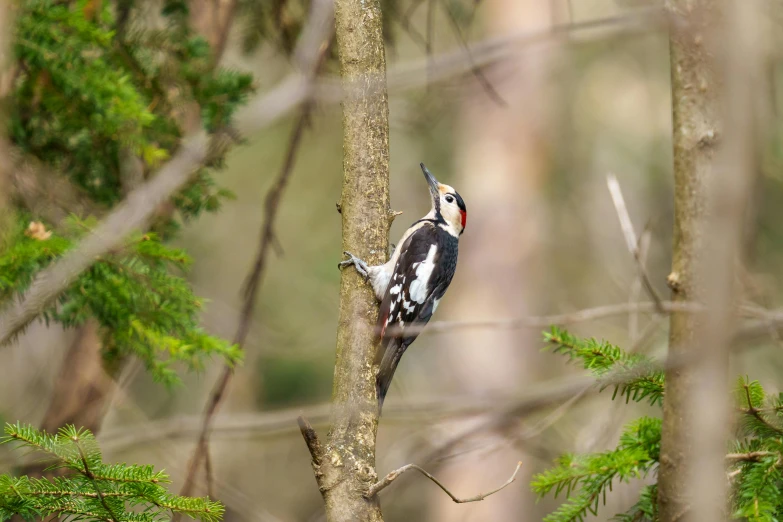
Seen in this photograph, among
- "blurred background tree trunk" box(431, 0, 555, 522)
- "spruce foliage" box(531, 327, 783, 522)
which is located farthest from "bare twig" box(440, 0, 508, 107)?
"blurred background tree trunk" box(431, 0, 555, 522)

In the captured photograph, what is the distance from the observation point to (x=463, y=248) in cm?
675

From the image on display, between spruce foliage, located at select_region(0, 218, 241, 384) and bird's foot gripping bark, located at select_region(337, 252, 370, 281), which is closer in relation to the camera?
spruce foliage, located at select_region(0, 218, 241, 384)

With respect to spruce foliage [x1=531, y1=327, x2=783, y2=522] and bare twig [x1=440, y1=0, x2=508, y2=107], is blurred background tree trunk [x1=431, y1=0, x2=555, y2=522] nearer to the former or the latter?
bare twig [x1=440, y1=0, x2=508, y2=107]

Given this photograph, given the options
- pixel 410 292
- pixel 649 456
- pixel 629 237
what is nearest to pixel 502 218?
pixel 410 292

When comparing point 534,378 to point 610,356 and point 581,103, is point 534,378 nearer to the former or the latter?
point 610,356

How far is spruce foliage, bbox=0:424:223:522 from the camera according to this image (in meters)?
1.57

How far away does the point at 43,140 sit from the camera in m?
3.17

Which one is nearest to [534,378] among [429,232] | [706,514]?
[429,232]

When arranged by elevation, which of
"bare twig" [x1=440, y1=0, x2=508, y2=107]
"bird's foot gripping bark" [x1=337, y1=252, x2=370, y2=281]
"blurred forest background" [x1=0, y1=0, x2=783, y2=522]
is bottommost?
Answer: "blurred forest background" [x1=0, y1=0, x2=783, y2=522]

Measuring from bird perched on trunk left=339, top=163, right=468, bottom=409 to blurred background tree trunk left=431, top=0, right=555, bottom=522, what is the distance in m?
2.32

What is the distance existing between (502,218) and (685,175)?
175 inches

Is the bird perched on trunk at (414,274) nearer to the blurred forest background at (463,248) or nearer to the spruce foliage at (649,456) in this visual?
→ the blurred forest background at (463,248)

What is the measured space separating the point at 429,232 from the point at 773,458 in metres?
2.14

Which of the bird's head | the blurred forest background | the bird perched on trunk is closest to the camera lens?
the bird perched on trunk
